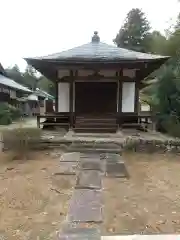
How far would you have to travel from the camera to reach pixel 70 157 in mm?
6805

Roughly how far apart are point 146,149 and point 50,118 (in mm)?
4803

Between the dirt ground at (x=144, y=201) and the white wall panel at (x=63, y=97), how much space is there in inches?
219

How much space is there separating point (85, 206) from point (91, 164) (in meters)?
2.41

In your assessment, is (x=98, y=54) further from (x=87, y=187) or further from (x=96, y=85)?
A: (x=87, y=187)

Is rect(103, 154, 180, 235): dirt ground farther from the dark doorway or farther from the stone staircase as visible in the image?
the dark doorway

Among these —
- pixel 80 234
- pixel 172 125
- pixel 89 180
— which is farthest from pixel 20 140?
pixel 172 125

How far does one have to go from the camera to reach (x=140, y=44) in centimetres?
3850

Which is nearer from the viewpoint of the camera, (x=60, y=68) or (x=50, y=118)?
(x=60, y=68)

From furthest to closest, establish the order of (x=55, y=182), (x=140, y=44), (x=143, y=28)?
(x=143, y=28) < (x=140, y=44) < (x=55, y=182)

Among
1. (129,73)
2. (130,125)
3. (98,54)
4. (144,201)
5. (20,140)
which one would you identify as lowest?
(144,201)

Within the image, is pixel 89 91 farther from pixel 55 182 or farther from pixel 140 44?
pixel 140 44

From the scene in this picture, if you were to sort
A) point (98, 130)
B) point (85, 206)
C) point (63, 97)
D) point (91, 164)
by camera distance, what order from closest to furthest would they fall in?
point (85, 206) < point (91, 164) < point (98, 130) < point (63, 97)

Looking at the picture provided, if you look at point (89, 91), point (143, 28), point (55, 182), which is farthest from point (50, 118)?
point (143, 28)

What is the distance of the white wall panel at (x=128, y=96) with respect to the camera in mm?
11117
